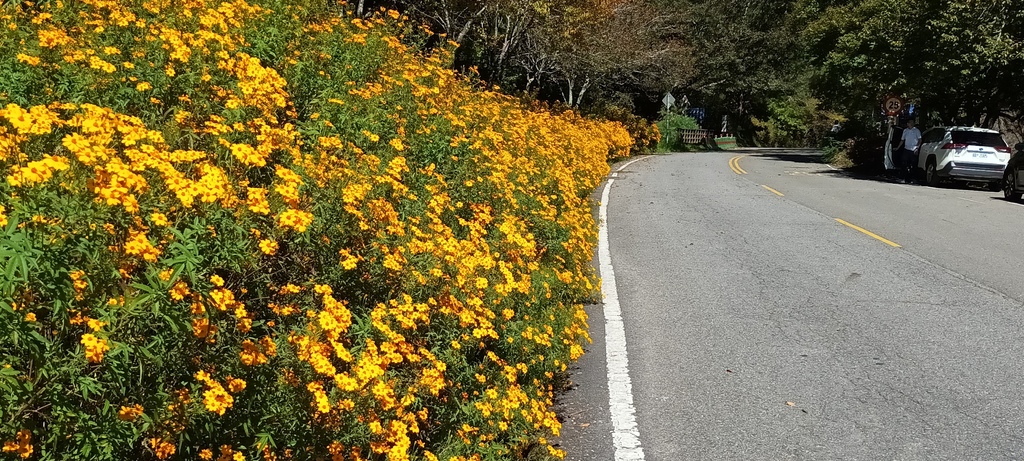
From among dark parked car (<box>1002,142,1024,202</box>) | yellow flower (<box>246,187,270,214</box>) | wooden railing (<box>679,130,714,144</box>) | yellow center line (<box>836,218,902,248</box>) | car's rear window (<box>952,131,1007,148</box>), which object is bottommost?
wooden railing (<box>679,130,714,144</box>)

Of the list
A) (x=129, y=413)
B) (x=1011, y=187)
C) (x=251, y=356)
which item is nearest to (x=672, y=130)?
(x=1011, y=187)

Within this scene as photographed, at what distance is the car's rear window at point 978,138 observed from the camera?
21.0 meters

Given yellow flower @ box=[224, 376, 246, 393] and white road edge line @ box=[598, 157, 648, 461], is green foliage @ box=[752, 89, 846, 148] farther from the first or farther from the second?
yellow flower @ box=[224, 376, 246, 393]

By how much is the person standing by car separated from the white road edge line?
59.3 feet

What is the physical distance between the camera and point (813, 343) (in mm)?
6238

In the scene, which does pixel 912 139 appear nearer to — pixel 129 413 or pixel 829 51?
pixel 829 51

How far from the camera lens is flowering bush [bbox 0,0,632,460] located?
2.45m

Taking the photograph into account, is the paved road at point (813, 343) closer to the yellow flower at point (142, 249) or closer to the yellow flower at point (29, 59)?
the yellow flower at point (142, 249)

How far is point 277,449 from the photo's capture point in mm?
3021

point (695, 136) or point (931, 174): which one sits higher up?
point (931, 174)

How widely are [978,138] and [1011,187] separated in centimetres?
435

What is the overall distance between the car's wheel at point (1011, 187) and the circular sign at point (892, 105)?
432 inches

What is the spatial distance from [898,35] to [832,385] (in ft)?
75.5

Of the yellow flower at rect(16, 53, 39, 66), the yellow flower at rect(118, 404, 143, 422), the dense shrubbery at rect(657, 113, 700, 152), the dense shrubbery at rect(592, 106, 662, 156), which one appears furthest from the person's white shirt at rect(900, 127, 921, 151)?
the yellow flower at rect(118, 404, 143, 422)
